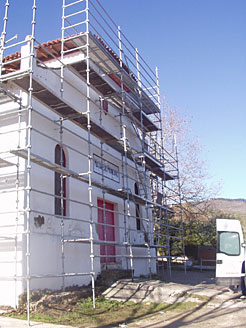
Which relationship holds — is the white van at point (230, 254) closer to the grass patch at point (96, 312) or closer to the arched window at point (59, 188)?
the grass patch at point (96, 312)

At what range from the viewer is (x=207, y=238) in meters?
21.1

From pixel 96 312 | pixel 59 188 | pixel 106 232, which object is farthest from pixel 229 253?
pixel 59 188

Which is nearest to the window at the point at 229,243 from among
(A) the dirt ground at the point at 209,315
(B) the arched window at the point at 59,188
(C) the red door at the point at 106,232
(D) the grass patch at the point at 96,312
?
(A) the dirt ground at the point at 209,315

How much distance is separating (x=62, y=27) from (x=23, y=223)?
658cm

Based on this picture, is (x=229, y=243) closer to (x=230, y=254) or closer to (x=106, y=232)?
(x=230, y=254)

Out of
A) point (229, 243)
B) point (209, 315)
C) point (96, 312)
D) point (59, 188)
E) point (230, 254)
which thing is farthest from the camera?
point (229, 243)

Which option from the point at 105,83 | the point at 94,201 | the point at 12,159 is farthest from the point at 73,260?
the point at 105,83

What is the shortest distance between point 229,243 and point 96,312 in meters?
4.86

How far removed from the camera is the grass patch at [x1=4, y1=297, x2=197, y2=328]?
274 inches

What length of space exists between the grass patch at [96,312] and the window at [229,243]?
2781 millimetres

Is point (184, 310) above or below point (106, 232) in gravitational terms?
below

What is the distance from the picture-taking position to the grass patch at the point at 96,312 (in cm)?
696

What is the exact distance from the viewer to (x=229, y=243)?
10734 mm

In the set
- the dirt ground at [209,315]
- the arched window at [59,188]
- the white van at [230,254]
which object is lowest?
the dirt ground at [209,315]
